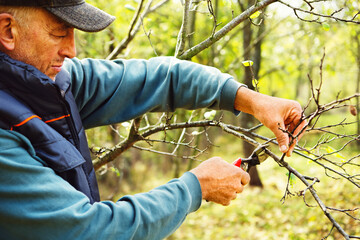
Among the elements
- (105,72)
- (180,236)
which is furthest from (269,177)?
(105,72)

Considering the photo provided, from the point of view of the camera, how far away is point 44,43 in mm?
1680

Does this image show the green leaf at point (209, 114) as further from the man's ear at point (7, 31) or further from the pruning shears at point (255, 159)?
the man's ear at point (7, 31)

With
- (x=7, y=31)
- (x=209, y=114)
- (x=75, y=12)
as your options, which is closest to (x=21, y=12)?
(x=7, y=31)

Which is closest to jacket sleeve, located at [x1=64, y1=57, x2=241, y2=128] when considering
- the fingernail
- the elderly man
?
the elderly man

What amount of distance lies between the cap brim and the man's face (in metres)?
0.06

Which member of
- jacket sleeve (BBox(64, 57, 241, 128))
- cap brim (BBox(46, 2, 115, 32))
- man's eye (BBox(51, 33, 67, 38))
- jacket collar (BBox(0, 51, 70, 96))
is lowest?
jacket sleeve (BBox(64, 57, 241, 128))

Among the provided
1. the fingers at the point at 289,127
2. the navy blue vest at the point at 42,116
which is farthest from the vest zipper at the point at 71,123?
the fingers at the point at 289,127

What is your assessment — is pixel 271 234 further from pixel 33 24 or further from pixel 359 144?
pixel 359 144

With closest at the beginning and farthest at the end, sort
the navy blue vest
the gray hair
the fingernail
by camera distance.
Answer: the navy blue vest < the gray hair < the fingernail

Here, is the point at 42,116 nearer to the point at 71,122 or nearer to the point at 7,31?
the point at 71,122

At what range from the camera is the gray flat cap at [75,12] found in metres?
1.57

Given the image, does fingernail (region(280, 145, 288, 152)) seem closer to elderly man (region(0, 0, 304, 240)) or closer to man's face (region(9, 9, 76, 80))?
elderly man (region(0, 0, 304, 240))

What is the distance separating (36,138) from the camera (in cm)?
147

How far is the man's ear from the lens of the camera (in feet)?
5.13
